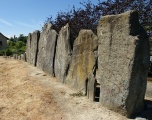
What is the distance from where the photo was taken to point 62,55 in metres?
9.23

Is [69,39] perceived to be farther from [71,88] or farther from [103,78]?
[103,78]

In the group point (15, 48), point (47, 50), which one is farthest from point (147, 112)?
point (15, 48)

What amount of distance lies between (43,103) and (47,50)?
3.84m

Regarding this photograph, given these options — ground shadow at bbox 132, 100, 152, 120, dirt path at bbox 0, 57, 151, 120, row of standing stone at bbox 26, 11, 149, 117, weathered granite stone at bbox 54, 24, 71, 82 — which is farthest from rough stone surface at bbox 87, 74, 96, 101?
weathered granite stone at bbox 54, 24, 71, 82

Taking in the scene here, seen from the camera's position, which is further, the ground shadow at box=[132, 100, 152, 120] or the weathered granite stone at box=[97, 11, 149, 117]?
the ground shadow at box=[132, 100, 152, 120]

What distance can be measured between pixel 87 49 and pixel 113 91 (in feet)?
6.02

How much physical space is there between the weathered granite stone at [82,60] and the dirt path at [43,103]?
33 centimetres

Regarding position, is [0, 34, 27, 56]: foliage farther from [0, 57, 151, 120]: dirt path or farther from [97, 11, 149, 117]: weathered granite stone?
[97, 11, 149, 117]: weathered granite stone

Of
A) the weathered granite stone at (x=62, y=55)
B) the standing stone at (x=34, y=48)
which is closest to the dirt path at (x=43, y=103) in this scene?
the weathered granite stone at (x=62, y=55)

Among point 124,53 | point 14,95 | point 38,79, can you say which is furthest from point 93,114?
point 38,79

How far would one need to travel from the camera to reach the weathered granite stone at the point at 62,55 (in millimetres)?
8867

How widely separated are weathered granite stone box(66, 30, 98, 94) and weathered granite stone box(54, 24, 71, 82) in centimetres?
32

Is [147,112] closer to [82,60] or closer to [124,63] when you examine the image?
[124,63]

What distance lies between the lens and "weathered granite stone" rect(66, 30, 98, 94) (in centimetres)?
747
